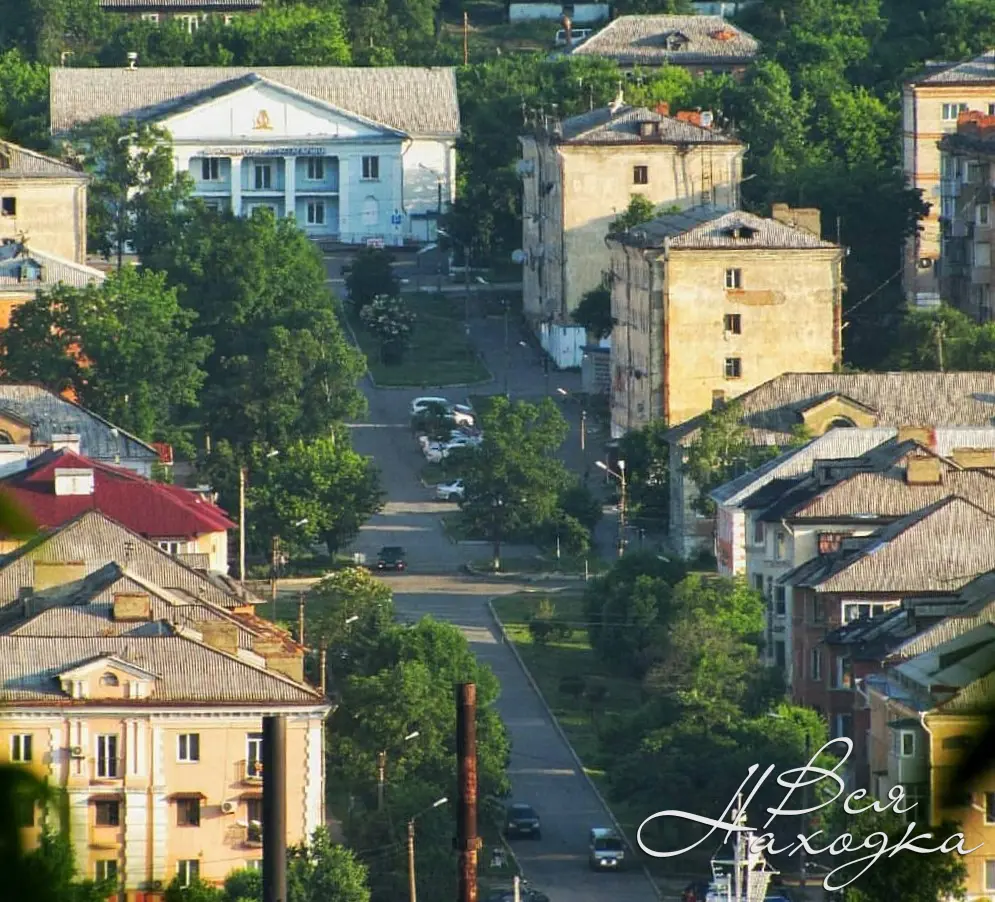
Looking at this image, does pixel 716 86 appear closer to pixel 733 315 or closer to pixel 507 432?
pixel 733 315

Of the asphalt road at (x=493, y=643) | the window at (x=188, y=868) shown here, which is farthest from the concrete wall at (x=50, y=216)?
the window at (x=188, y=868)

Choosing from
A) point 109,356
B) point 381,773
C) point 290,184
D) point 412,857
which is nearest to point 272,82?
point 290,184

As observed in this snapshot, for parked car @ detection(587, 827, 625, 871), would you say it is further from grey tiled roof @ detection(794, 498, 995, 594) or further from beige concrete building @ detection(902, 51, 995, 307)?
beige concrete building @ detection(902, 51, 995, 307)

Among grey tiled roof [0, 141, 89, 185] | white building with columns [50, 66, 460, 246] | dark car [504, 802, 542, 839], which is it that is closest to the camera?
dark car [504, 802, 542, 839]

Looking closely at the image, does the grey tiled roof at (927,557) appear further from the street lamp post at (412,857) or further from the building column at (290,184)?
the building column at (290,184)

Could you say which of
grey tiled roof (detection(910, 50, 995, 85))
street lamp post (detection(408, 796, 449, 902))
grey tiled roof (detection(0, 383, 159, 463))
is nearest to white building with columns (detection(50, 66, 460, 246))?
grey tiled roof (detection(910, 50, 995, 85))

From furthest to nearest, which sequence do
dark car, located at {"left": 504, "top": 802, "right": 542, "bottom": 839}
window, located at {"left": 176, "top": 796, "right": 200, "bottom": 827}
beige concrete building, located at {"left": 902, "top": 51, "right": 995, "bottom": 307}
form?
beige concrete building, located at {"left": 902, "top": 51, "right": 995, "bottom": 307}, dark car, located at {"left": 504, "top": 802, "right": 542, "bottom": 839}, window, located at {"left": 176, "top": 796, "right": 200, "bottom": 827}
